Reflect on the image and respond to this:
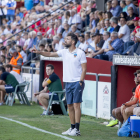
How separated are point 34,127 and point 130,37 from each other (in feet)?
17.9

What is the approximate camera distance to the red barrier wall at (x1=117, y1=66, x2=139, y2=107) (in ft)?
30.5

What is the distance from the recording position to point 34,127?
805 centimetres

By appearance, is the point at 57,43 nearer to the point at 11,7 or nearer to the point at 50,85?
the point at 50,85

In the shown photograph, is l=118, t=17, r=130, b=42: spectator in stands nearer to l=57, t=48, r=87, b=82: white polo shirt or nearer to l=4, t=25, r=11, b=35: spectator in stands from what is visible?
l=57, t=48, r=87, b=82: white polo shirt

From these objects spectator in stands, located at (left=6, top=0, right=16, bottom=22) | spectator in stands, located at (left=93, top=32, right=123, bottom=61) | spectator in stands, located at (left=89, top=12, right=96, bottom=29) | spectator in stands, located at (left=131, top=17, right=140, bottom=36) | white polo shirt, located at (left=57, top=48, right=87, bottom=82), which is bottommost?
white polo shirt, located at (left=57, top=48, right=87, bottom=82)

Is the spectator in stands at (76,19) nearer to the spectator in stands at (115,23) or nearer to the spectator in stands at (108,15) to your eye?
the spectator in stands at (108,15)

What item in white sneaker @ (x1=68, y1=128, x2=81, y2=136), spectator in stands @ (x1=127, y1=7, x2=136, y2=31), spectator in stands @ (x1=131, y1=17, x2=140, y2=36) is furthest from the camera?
spectator in stands @ (x1=127, y1=7, x2=136, y2=31)

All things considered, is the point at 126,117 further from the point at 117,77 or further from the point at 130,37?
the point at 130,37

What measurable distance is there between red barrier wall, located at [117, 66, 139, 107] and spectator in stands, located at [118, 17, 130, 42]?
319 cm

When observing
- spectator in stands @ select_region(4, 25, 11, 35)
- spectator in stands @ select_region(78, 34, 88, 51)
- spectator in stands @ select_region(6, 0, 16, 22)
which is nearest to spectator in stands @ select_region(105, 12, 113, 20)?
spectator in stands @ select_region(78, 34, 88, 51)


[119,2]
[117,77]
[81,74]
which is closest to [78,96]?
[81,74]

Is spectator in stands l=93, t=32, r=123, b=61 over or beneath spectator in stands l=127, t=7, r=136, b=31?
beneath

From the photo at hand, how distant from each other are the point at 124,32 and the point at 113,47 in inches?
34.7

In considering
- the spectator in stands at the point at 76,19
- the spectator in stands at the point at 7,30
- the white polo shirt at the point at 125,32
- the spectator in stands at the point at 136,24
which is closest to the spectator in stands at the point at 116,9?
the white polo shirt at the point at 125,32
